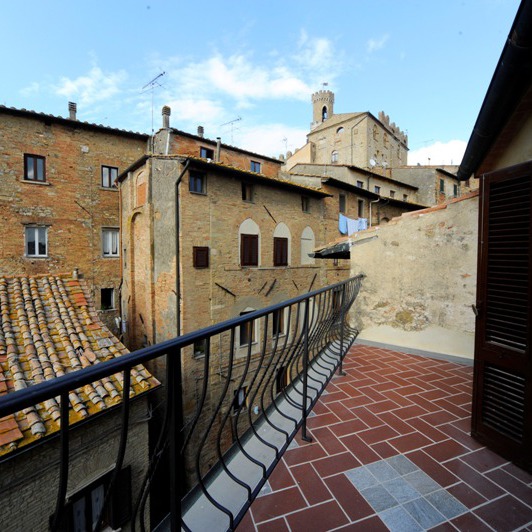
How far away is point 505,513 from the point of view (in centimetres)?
168

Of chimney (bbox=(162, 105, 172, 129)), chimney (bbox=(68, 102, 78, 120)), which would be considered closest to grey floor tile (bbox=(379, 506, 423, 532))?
chimney (bbox=(162, 105, 172, 129))

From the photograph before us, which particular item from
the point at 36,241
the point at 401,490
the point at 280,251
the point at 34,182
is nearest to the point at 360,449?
the point at 401,490

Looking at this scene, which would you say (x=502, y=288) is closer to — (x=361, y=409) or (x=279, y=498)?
(x=361, y=409)

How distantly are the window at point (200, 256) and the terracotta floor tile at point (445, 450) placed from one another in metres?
9.62

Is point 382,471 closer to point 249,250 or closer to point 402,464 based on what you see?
point 402,464

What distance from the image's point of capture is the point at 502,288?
7.52 feet

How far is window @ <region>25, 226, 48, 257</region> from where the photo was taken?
41.9 feet

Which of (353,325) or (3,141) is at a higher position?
(3,141)

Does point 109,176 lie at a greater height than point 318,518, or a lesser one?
greater

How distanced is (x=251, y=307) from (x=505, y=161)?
34.6 feet

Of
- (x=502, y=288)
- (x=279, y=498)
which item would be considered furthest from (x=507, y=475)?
(x=279, y=498)

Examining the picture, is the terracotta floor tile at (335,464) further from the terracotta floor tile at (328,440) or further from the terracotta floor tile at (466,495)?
the terracotta floor tile at (466,495)

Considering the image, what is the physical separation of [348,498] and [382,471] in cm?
37

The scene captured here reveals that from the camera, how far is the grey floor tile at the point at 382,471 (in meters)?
1.94
